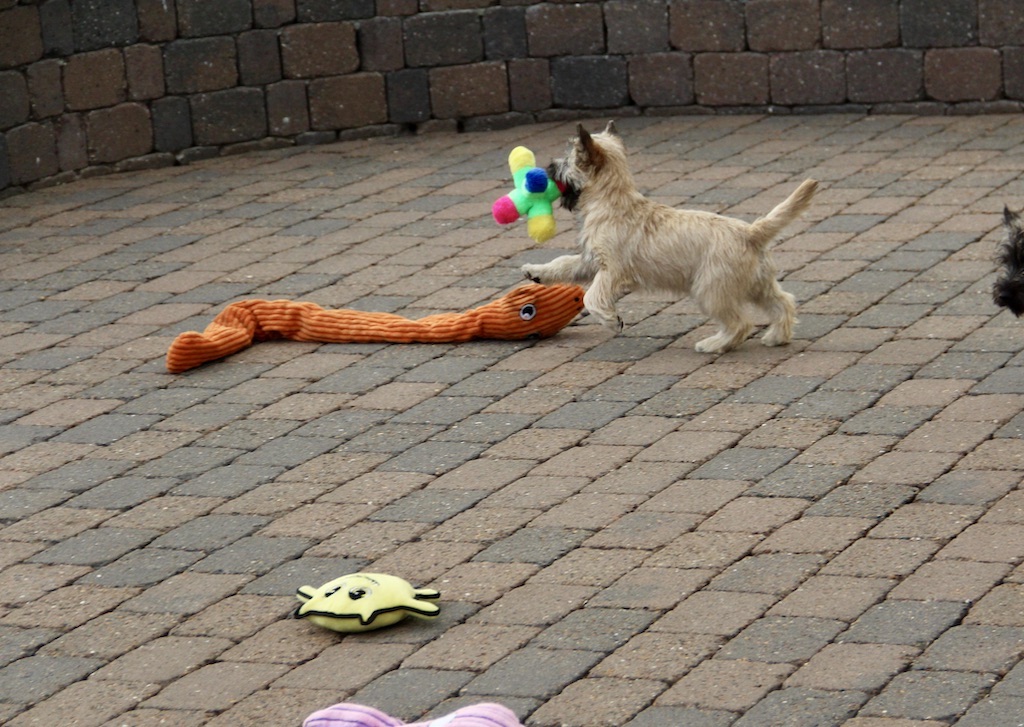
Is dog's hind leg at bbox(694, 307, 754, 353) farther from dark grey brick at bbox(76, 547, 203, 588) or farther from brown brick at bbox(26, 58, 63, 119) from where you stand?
brown brick at bbox(26, 58, 63, 119)

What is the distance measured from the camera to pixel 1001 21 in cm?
1063

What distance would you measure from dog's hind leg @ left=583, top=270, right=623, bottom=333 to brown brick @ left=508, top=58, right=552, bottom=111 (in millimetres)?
4870

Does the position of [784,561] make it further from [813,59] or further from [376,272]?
[813,59]

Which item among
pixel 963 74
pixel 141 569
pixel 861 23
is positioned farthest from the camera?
pixel 861 23

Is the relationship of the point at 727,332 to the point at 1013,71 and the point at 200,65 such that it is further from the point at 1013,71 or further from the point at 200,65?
the point at 200,65

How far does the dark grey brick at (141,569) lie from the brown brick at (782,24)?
23.0 ft

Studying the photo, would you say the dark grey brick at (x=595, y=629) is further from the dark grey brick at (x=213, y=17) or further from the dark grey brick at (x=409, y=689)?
the dark grey brick at (x=213, y=17)

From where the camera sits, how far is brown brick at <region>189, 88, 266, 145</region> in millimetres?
11062

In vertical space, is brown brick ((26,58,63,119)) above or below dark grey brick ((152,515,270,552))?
above

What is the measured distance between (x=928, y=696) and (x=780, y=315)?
2955 millimetres

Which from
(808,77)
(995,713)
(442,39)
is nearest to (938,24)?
(808,77)

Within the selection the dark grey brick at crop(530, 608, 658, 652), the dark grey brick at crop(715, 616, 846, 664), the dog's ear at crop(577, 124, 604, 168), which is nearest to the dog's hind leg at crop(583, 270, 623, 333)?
the dog's ear at crop(577, 124, 604, 168)

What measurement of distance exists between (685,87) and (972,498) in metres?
6.52

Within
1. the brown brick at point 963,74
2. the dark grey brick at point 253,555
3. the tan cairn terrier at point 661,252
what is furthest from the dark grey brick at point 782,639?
the brown brick at point 963,74
